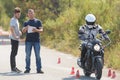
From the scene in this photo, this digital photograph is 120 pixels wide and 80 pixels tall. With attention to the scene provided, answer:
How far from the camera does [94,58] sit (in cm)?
1428

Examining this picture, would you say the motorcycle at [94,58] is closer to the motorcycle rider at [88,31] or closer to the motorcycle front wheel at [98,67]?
the motorcycle front wheel at [98,67]

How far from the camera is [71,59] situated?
22.0 m

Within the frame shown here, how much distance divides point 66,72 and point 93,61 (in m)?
2.42

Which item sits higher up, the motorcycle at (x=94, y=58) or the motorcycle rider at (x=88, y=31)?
the motorcycle rider at (x=88, y=31)

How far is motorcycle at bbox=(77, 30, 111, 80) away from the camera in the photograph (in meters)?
14.0

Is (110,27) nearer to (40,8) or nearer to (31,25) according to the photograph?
(31,25)

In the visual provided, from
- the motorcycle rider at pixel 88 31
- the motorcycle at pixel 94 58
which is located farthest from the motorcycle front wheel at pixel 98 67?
the motorcycle rider at pixel 88 31

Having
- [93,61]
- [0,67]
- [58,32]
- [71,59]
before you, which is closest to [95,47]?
[93,61]

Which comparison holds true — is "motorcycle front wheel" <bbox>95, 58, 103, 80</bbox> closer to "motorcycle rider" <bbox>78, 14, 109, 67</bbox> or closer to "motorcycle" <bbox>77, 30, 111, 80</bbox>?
"motorcycle" <bbox>77, 30, 111, 80</bbox>

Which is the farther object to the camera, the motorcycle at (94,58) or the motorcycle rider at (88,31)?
the motorcycle rider at (88,31)

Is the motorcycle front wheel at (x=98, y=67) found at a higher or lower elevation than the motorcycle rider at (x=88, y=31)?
lower

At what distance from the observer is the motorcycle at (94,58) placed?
1403 centimetres

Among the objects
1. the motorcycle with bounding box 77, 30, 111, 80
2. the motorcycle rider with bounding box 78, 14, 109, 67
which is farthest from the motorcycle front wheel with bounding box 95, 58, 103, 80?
the motorcycle rider with bounding box 78, 14, 109, 67

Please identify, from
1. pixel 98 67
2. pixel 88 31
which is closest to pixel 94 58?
pixel 98 67
